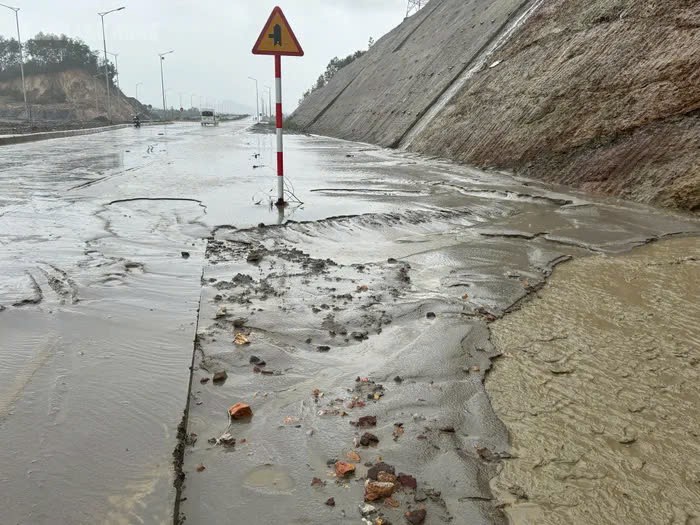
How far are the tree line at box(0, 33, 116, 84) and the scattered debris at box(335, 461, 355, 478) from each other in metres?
87.7

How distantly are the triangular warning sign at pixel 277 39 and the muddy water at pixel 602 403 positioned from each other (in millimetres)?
4798

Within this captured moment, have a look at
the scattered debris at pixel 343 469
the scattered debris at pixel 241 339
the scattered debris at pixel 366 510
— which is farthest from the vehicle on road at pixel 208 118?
the scattered debris at pixel 366 510

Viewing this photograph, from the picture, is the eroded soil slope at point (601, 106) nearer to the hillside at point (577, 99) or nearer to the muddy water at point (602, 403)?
the hillside at point (577, 99)

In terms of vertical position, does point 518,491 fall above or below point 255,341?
below

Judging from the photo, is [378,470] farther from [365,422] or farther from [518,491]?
[518,491]

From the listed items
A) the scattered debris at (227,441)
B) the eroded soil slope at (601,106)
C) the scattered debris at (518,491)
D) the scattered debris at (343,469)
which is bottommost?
the scattered debris at (518,491)

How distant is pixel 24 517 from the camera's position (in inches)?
66.0

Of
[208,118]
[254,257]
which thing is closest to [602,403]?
[254,257]

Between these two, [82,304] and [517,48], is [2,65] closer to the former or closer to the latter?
[517,48]

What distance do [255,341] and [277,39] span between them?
5189 mm

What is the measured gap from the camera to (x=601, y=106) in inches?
416

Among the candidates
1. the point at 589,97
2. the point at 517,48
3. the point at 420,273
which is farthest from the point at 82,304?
the point at 517,48

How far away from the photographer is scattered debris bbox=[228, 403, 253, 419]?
7.79 ft

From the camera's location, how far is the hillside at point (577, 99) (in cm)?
883
